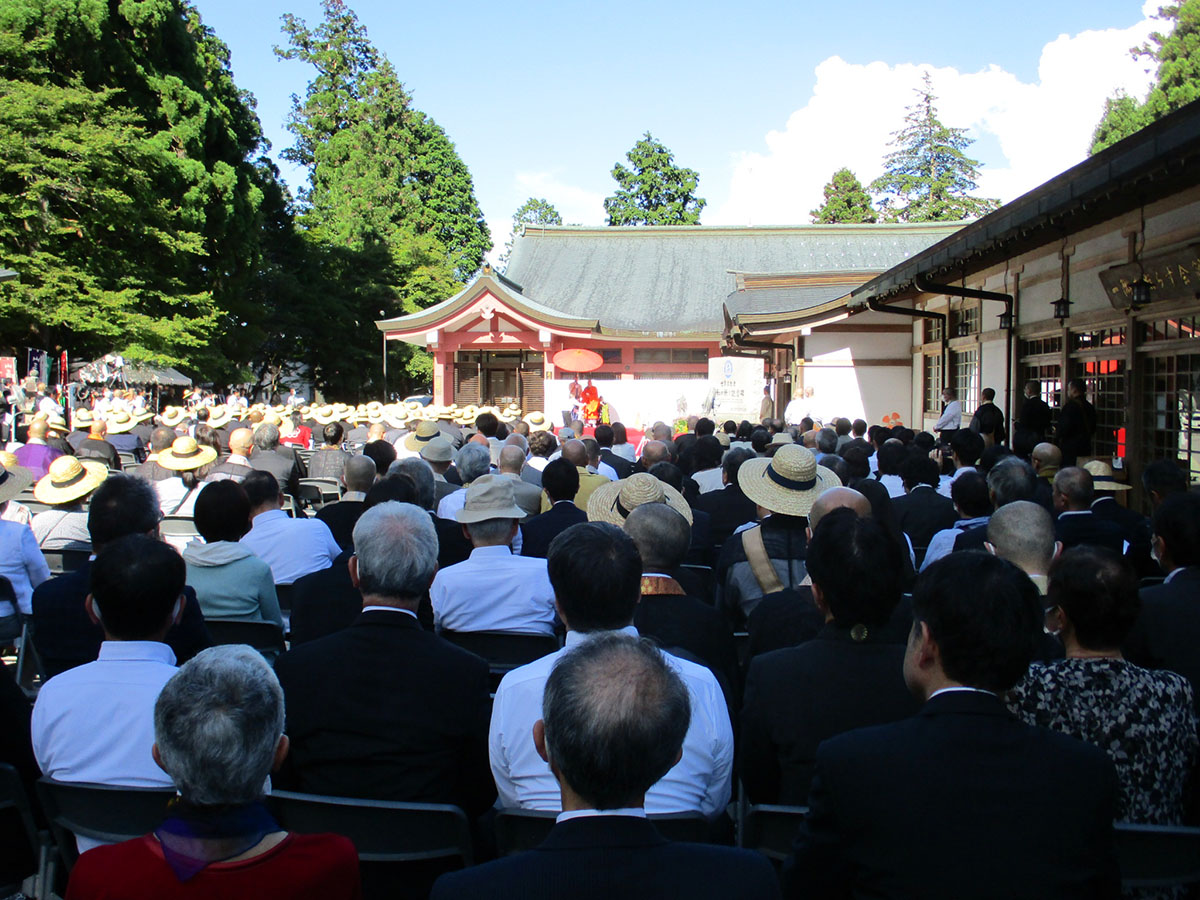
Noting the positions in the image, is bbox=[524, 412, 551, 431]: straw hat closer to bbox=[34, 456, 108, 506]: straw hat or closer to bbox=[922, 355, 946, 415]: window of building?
bbox=[922, 355, 946, 415]: window of building

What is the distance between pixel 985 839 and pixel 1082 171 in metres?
5.61

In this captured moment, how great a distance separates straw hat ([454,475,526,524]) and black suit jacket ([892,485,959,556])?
2489 mm

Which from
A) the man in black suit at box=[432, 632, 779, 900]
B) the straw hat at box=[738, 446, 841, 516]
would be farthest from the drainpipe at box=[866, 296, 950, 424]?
the man in black suit at box=[432, 632, 779, 900]

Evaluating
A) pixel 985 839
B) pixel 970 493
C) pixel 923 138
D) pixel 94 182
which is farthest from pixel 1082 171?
pixel 923 138

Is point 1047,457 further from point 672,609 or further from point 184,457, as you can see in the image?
point 184,457

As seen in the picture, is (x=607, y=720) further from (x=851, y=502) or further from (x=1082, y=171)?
(x=1082, y=171)

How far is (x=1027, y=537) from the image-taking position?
11.1 ft

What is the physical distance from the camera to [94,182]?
1733cm

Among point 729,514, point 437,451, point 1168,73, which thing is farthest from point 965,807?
point 1168,73

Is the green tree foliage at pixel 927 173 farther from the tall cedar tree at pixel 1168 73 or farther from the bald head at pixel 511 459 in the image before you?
the bald head at pixel 511 459

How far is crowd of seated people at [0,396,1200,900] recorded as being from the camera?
1625 millimetres

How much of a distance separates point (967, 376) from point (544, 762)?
11.8m

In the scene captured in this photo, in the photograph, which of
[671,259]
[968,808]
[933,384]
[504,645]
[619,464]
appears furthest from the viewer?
[671,259]

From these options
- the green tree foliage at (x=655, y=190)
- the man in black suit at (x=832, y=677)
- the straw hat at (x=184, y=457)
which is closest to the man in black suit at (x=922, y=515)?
the man in black suit at (x=832, y=677)
